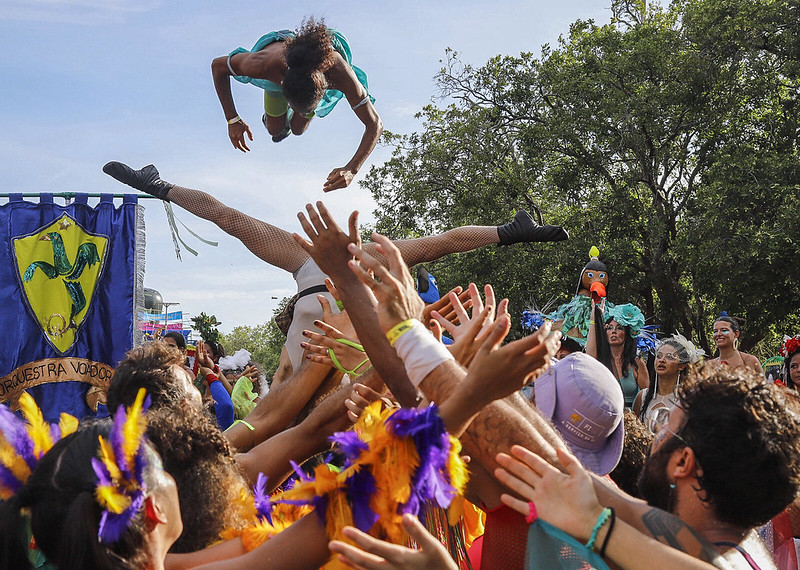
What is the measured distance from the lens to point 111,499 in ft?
4.54

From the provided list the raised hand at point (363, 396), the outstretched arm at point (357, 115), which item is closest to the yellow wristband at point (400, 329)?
the raised hand at point (363, 396)

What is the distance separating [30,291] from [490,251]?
1192 cm

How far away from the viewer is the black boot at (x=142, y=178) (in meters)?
5.00

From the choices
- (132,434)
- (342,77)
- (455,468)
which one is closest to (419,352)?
(455,468)

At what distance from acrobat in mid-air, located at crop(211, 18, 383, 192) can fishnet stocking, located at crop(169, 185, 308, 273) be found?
0.41 meters

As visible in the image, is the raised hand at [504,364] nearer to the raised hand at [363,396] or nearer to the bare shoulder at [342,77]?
the raised hand at [363,396]

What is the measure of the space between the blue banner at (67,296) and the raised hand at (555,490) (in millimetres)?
4010

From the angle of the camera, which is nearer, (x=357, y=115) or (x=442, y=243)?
(x=442, y=243)

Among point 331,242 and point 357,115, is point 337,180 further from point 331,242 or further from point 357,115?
point 331,242

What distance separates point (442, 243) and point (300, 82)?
3.95ft

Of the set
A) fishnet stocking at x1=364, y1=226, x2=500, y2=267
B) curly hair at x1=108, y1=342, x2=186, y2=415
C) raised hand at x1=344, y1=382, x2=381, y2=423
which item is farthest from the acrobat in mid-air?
raised hand at x1=344, y1=382, x2=381, y2=423

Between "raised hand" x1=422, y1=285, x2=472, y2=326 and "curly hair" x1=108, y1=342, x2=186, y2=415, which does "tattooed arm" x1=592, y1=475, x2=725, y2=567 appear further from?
"curly hair" x1=108, y1=342, x2=186, y2=415

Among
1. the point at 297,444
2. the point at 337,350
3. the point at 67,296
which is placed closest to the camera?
the point at 297,444

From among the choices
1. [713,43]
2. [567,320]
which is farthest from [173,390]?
[713,43]
